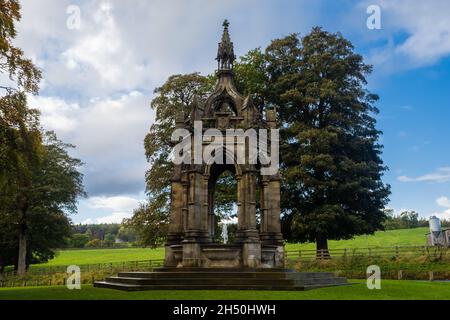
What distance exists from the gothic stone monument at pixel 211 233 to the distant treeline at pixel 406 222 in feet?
238

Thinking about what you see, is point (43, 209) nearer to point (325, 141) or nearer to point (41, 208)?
point (41, 208)

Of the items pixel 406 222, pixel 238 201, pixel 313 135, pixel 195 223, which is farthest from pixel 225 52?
pixel 406 222

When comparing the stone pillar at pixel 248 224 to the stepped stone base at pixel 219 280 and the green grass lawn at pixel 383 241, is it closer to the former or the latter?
the stepped stone base at pixel 219 280

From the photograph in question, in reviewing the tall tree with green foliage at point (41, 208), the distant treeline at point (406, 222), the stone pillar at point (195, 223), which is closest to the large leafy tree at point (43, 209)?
the tall tree with green foliage at point (41, 208)

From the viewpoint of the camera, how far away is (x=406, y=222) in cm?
9369

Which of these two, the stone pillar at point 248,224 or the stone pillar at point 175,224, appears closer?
the stone pillar at point 248,224

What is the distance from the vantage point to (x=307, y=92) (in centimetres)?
3055

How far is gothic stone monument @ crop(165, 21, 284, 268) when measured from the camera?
15227mm

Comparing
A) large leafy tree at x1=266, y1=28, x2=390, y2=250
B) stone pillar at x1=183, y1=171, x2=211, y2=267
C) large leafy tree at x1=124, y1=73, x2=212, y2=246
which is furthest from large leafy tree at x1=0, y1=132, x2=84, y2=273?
stone pillar at x1=183, y1=171, x2=211, y2=267

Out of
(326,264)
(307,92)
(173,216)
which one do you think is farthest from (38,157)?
(307,92)

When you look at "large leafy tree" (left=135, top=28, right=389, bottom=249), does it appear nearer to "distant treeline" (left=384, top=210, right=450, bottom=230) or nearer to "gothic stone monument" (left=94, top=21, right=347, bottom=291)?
"gothic stone monument" (left=94, top=21, right=347, bottom=291)

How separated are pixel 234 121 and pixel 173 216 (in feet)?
15.2

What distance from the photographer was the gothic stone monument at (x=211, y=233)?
13.8m
